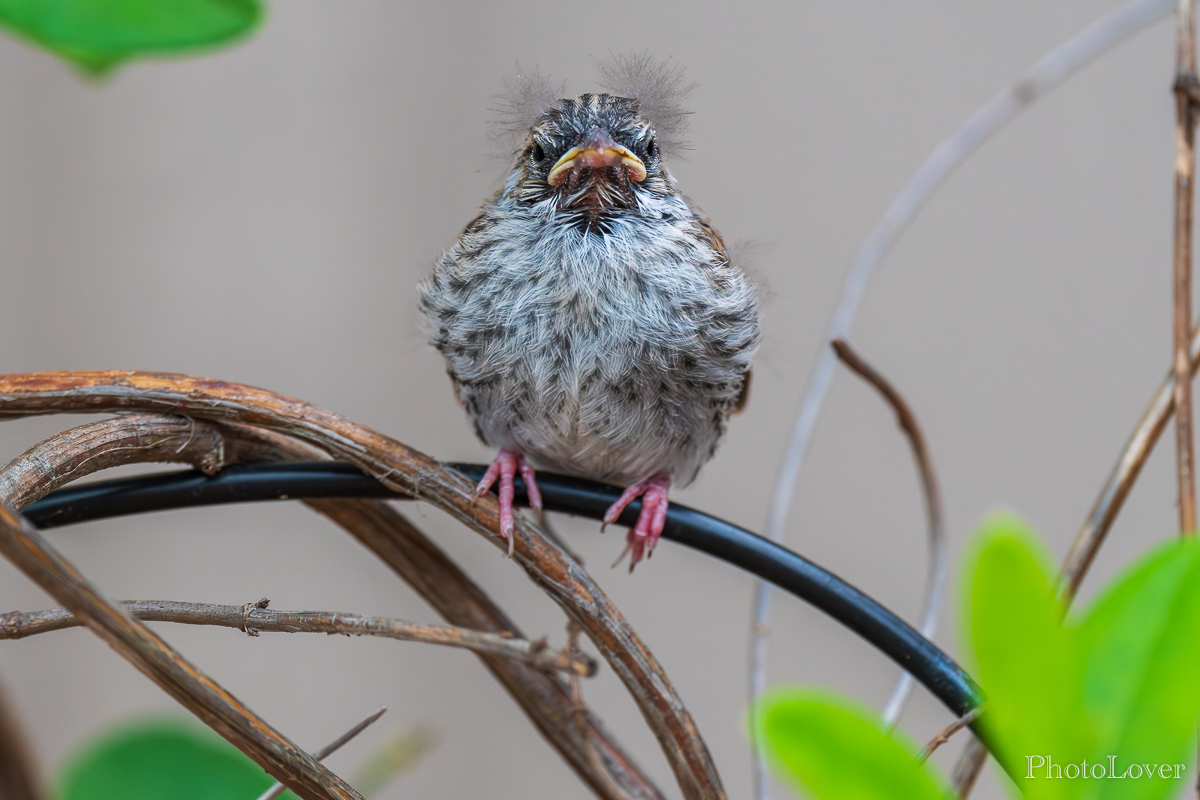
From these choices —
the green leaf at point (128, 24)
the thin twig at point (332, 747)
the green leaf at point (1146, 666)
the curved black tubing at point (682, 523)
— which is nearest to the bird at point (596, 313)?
the curved black tubing at point (682, 523)

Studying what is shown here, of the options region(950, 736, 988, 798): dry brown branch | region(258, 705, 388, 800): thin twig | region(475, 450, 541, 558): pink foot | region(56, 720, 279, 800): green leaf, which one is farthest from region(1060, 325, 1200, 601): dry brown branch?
region(56, 720, 279, 800): green leaf

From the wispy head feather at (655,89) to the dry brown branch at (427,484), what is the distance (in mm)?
465

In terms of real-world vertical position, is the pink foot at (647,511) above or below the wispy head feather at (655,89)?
below

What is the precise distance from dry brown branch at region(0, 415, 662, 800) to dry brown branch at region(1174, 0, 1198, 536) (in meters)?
0.48

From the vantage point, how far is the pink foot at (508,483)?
633mm

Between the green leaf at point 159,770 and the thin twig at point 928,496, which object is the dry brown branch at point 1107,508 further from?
the green leaf at point 159,770

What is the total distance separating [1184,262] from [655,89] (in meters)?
0.50

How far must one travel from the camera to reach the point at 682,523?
632 millimetres

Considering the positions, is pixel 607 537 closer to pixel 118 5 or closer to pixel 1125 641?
pixel 118 5

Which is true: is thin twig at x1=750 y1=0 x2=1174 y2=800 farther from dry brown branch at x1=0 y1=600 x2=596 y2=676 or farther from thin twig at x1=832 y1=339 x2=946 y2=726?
dry brown branch at x1=0 y1=600 x2=596 y2=676

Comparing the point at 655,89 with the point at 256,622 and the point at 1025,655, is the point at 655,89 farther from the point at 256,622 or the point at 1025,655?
the point at 1025,655

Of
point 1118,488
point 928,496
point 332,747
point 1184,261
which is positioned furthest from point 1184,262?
point 332,747

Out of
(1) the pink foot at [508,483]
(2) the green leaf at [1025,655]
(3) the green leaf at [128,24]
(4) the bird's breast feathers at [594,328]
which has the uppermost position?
(4) the bird's breast feathers at [594,328]

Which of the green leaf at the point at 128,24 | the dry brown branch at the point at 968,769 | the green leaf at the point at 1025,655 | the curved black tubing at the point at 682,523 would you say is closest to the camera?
the green leaf at the point at 1025,655
